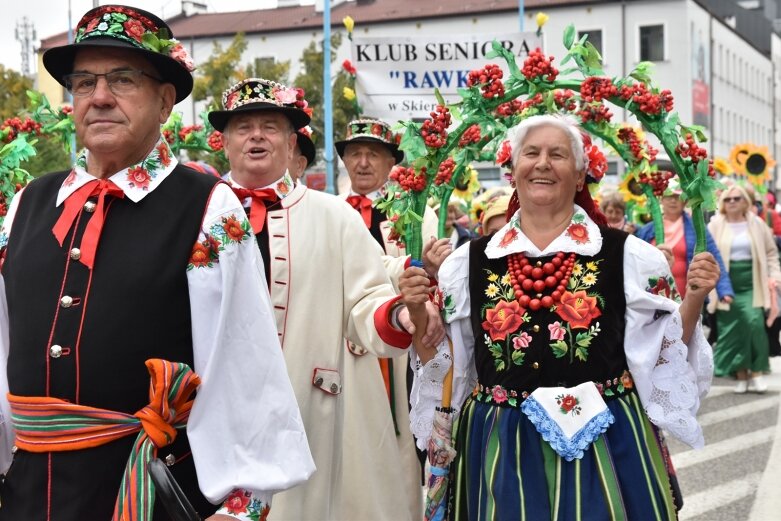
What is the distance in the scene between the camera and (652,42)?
47875 mm

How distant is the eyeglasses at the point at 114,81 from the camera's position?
2871mm

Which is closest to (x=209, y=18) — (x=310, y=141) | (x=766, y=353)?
(x=766, y=353)

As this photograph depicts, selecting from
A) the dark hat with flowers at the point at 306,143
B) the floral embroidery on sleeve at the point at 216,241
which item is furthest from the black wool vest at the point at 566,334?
the dark hat with flowers at the point at 306,143

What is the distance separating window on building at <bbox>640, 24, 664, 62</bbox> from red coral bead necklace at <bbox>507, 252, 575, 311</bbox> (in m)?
44.9

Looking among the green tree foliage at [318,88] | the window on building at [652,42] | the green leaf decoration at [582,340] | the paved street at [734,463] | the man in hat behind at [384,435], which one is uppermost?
the window on building at [652,42]

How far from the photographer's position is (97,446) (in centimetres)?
271

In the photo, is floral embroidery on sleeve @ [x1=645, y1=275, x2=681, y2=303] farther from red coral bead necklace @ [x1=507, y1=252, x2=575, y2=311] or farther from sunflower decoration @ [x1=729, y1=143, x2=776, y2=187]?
sunflower decoration @ [x1=729, y1=143, x2=776, y2=187]

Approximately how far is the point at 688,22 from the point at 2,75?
28922 mm

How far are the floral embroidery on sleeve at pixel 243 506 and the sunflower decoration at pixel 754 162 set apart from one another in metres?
11.9

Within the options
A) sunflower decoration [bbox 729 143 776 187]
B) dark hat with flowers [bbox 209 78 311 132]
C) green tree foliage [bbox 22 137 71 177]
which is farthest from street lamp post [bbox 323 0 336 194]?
dark hat with flowers [bbox 209 78 311 132]

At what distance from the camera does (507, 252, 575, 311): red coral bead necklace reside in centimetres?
393

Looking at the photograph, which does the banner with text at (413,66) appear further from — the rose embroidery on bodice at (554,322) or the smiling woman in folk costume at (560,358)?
the rose embroidery on bodice at (554,322)

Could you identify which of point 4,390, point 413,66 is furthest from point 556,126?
point 413,66

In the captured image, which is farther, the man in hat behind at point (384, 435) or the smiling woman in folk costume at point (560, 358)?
the man in hat behind at point (384, 435)
